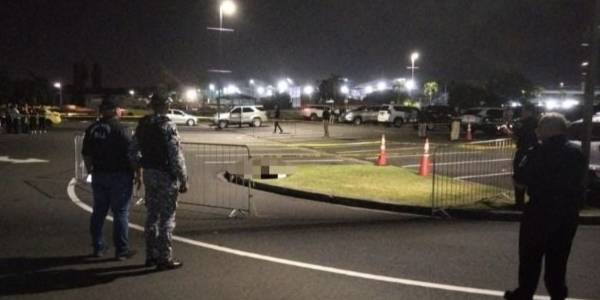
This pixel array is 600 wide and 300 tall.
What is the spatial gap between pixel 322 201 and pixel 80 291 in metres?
6.36

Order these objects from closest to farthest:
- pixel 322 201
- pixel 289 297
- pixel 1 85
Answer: pixel 289 297, pixel 322 201, pixel 1 85

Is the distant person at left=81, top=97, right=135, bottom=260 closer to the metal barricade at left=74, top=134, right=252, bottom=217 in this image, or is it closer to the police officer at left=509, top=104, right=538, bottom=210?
the metal barricade at left=74, top=134, right=252, bottom=217

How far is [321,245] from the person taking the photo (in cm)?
831

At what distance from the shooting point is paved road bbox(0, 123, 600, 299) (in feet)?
20.7

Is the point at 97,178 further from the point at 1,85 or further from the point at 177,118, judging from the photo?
the point at 1,85

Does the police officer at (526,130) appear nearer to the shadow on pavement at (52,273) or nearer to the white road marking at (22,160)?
the shadow on pavement at (52,273)

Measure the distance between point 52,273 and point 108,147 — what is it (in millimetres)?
1529

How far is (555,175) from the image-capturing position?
518cm

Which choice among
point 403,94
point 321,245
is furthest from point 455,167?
point 403,94

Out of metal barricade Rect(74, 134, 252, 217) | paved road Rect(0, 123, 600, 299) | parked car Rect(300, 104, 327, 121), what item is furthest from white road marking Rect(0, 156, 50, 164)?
parked car Rect(300, 104, 327, 121)

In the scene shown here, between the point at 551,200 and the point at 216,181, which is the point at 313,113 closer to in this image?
the point at 216,181

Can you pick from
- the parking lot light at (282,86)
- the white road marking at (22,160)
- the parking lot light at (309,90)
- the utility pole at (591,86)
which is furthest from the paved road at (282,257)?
the parking lot light at (282,86)

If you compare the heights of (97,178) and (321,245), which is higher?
(97,178)

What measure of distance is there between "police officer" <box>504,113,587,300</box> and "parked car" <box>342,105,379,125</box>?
4663cm
